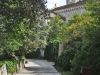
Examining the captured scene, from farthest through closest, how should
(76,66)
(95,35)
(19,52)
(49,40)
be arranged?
(49,40)
(19,52)
(76,66)
(95,35)

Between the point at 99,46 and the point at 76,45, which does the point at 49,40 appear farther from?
the point at 99,46

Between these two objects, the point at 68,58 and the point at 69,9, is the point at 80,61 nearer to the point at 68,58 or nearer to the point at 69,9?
the point at 68,58

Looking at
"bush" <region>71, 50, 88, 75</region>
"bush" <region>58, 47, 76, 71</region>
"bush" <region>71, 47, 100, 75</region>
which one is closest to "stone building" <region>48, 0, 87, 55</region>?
"bush" <region>58, 47, 76, 71</region>

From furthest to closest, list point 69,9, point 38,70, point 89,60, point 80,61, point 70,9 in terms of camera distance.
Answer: point 69,9
point 70,9
point 38,70
point 80,61
point 89,60

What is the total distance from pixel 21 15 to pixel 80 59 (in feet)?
21.3

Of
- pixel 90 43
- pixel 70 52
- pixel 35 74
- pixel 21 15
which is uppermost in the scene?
pixel 21 15

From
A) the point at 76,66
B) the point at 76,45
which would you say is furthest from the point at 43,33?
the point at 76,66

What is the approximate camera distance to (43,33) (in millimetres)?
30047

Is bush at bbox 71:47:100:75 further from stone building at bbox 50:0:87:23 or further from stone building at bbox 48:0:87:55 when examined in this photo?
stone building at bbox 48:0:87:55

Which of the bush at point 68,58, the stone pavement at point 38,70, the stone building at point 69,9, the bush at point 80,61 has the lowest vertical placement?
the stone pavement at point 38,70

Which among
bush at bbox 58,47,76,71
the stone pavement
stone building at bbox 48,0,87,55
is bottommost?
the stone pavement

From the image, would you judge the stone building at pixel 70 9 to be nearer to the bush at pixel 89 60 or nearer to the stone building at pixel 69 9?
the stone building at pixel 69 9

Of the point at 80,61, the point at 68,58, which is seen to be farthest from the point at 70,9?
the point at 80,61

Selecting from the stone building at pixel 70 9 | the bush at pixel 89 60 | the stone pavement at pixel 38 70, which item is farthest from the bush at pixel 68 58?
the stone building at pixel 70 9
